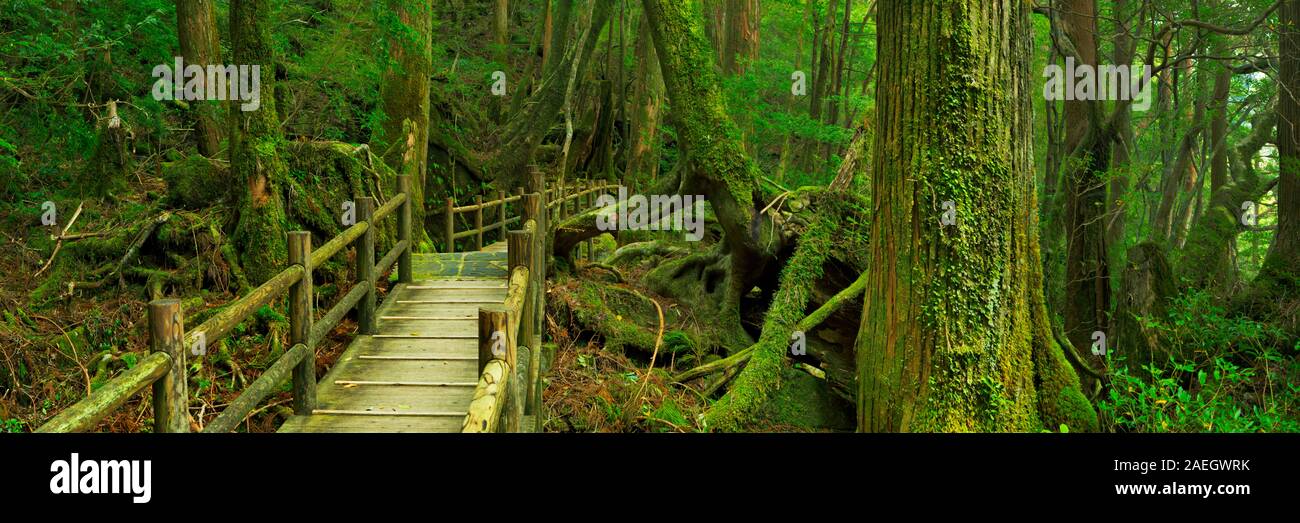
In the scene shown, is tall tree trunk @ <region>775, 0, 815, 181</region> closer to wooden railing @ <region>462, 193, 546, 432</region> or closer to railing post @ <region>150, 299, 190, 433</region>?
wooden railing @ <region>462, 193, 546, 432</region>

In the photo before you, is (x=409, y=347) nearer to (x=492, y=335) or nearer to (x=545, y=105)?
(x=492, y=335)

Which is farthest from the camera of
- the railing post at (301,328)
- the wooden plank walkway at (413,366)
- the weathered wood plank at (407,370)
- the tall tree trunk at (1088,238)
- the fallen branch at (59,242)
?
→ the tall tree trunk at (1088,238)

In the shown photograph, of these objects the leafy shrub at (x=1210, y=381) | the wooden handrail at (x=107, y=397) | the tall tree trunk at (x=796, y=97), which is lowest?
the leafy shrub at (x=1210, y=381)

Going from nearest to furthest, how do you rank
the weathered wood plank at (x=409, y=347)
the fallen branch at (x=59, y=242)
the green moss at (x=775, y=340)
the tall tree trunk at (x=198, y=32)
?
1. the weathered wood plank at (x=409, y=347)
2. the green moss at (x=775, y=340)
3. the fallen branch at (x=59, y=242)
4. the tall tree trunk at (x=198, y=32)

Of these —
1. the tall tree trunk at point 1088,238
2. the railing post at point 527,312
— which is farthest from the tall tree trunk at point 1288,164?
the railing post at point 527,312

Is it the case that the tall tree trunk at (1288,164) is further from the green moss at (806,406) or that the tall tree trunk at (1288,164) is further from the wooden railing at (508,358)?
the wooden railing at (508,358)

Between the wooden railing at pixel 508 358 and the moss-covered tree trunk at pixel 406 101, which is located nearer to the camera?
the wooden railing at pixel 508 358

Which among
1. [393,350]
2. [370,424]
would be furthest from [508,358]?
[393,350]

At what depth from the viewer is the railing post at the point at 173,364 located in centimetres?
393

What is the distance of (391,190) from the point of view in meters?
11.1

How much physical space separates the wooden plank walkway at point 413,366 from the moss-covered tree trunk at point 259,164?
4.47ft
